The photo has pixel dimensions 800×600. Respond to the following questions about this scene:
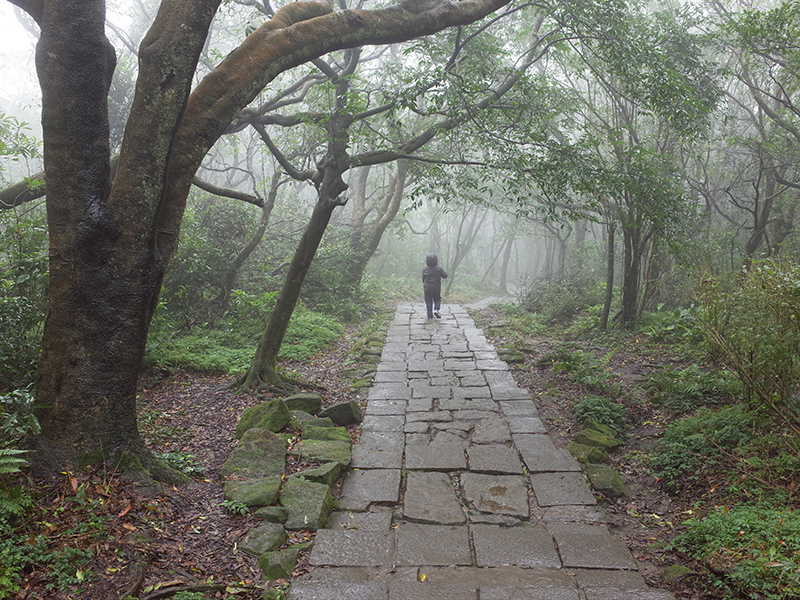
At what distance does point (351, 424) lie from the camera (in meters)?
5.38

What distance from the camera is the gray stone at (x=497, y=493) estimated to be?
367 cm

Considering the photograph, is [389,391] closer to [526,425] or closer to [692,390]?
[526,425]

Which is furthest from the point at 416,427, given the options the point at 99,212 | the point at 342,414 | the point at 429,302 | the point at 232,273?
the point at 429,302

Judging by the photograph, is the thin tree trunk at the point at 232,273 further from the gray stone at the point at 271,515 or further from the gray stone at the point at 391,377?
the gray stone at the point at 271,515

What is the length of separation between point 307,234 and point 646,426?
13.9 feet

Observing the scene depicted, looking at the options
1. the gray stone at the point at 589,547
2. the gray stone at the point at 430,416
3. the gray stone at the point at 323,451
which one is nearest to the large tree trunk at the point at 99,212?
the gray stone at the point at 323,451

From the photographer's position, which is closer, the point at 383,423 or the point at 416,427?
the point at 416,427

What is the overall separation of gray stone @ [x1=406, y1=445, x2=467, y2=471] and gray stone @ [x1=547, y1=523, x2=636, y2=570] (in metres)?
1.05

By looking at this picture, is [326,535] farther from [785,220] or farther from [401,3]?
[785,220]

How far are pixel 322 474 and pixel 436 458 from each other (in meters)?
1.07

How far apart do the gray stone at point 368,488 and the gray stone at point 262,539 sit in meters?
0.58

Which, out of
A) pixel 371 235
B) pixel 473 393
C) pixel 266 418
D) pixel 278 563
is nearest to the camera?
pixel 278 563

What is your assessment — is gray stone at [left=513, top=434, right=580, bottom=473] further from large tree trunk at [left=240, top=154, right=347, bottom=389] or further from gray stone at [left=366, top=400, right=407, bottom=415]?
large tree trunk at [left=240, top=154, right=347, bottom=389]

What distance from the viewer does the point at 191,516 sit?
11.1 ft
